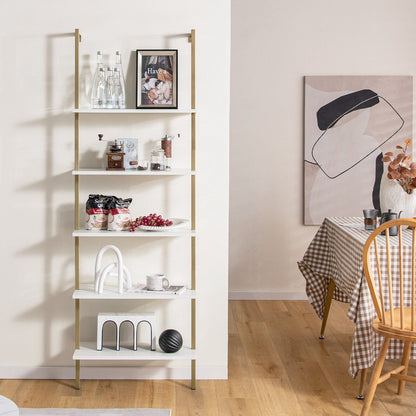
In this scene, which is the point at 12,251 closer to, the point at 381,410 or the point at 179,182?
the point at 179,182

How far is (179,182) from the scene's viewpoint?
301cm

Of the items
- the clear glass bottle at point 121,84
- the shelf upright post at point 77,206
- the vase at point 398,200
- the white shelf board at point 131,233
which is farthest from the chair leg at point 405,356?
the clear glass bottle at point 121,84

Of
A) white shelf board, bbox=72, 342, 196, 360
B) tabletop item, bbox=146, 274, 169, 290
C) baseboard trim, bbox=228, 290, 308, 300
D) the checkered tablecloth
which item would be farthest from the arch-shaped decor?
baseboard trim, bbox=228, 290, 308, 300

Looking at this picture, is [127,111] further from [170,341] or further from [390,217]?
[390,217]

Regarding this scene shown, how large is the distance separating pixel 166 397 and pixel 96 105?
1454mm

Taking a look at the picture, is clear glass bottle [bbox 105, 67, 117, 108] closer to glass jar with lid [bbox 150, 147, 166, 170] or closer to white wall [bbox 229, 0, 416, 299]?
glass jar with lid [bbox 150, 147, 166, 170]

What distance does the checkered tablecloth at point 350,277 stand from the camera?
2676 mm

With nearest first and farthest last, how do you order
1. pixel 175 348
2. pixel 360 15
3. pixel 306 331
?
pixel 175 348, pixel 306 331, pixel 360 15

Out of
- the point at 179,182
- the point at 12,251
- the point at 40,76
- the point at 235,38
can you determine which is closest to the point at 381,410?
the point at 179,182

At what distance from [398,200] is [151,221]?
136 centimetres

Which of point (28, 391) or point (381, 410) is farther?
point (28, 391)

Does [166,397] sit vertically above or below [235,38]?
below

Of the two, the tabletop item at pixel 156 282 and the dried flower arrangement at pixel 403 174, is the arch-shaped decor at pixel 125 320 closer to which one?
the tabletop item at pixel 156 282

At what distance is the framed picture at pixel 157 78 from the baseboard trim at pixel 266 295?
2.27m
